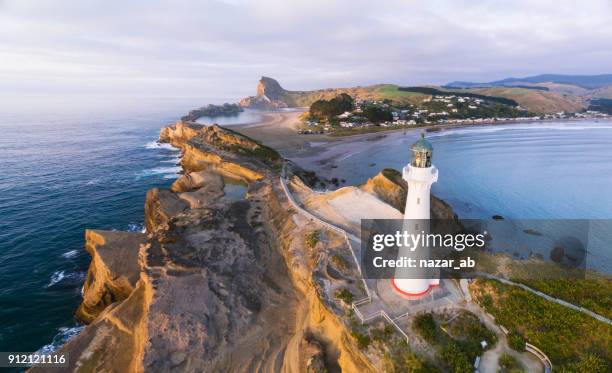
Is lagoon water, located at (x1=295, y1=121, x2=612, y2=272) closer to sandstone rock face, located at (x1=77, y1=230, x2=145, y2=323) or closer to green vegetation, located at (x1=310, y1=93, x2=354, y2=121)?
green vegetation, located at (x1=310, y1=93, x2=354, y2=121)

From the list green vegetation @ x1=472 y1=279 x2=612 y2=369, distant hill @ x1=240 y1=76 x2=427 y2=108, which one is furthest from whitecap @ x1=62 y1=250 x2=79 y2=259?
distant hill @ x1=240 y1=76 x2=427 y2=108

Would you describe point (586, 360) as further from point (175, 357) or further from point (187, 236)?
point (187, 236)

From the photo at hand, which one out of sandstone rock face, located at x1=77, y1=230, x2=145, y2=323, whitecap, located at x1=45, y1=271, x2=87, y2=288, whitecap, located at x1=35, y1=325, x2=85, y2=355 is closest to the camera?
whitecap, located at x1=35, y1=325, x2=85, y2=355

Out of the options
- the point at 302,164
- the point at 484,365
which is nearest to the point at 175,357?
the point at 484,365

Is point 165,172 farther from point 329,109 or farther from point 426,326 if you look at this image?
point 329,109

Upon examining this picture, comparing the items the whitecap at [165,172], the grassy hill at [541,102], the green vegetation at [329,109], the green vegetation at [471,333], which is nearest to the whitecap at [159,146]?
the whitecap at [165,172]

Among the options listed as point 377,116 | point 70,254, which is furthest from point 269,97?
point 70,254
